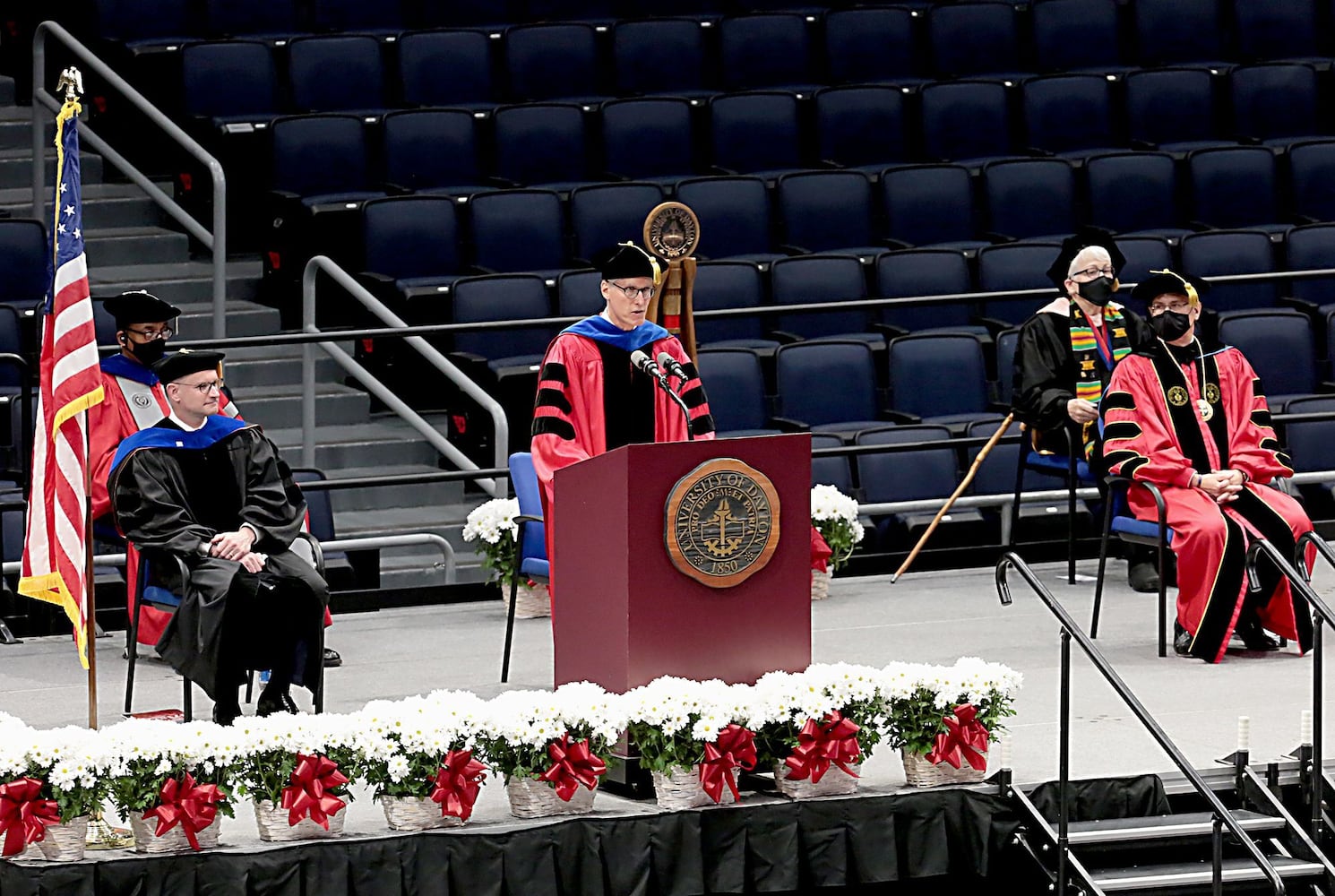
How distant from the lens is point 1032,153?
1178 centimetres

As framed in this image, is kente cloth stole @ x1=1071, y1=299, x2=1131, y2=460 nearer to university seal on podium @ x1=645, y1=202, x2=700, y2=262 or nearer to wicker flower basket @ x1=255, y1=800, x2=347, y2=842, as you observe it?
university seal on podium @ x1=645, y1=202, x2=700, y2=262

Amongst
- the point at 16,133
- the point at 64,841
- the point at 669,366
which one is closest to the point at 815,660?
the point at 669,366

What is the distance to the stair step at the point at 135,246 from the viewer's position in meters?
10.9

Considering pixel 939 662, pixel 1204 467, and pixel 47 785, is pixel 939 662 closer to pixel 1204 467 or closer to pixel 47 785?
pixel 1204 467

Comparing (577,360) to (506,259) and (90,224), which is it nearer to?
(506,259)

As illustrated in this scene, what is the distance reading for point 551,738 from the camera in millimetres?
5758

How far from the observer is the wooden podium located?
580 cm

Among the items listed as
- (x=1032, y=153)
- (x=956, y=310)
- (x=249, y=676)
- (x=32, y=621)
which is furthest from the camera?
(x=1032, y=153)

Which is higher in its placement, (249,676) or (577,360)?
(577,360)

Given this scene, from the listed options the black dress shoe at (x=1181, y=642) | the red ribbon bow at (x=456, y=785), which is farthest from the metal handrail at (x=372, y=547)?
the black dress shoe at (x=1181, y=642)

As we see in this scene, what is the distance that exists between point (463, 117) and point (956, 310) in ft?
8.22

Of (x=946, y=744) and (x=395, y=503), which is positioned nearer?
(x=946, y=744)

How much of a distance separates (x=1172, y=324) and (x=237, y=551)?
11.0 ft

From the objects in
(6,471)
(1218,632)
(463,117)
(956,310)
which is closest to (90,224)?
(463,117)
